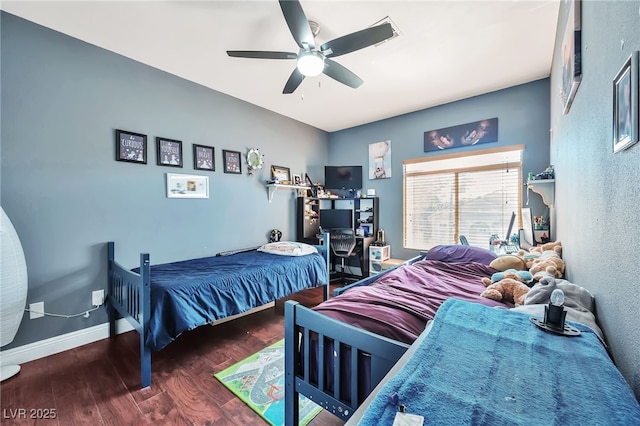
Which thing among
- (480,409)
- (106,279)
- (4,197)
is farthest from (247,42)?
(480,409)

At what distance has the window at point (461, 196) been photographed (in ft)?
10.7

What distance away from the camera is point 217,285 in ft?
7.23

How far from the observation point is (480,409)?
52cm

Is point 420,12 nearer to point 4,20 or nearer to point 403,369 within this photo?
point 403,369

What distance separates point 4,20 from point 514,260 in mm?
4331

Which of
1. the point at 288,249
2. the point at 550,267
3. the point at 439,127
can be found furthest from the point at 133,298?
the point at 439,127

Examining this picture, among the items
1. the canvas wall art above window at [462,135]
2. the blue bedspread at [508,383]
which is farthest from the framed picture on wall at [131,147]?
the canvas wall art above window at [462,135]

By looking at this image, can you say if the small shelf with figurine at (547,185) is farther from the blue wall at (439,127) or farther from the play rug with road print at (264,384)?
the play rug with road print at (264,384)

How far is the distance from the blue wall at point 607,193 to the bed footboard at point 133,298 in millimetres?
2290

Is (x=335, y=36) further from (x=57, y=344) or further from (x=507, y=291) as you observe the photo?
(x=57, y=344)

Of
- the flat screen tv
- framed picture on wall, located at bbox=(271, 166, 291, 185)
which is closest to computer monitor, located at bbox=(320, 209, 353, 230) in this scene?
the flat screen tv

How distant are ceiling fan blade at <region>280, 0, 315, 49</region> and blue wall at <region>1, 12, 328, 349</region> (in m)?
1.80

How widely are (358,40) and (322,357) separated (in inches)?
80.7

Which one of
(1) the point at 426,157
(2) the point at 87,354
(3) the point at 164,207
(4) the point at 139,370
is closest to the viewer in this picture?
(4) the point at 139,370
